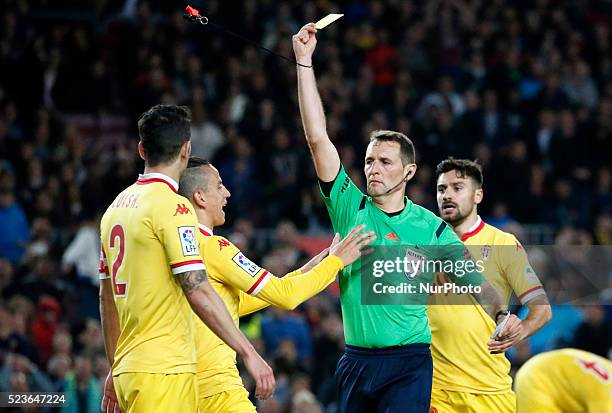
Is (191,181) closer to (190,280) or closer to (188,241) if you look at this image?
(188,241)

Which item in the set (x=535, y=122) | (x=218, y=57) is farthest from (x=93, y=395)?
(x=535, y=122)

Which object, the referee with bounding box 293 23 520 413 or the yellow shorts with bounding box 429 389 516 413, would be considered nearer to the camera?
the referee with bounding box 293 23 520 413


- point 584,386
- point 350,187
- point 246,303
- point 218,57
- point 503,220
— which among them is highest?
point 218,57

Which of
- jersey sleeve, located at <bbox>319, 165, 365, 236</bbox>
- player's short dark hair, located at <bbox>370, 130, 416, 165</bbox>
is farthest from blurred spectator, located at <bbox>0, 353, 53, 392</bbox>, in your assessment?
player's short dark hair, located at <bbox>370, 130, 416, 165</bbox>

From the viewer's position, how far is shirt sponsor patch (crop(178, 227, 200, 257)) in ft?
18.9

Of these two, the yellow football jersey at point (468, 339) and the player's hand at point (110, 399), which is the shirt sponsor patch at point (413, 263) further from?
the player's hand at point (110, 399)

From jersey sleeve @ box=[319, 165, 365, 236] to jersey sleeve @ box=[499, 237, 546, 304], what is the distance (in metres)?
1.36

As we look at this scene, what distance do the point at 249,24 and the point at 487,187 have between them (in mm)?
4608

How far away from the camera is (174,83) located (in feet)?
53.0

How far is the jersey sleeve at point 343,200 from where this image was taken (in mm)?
7016

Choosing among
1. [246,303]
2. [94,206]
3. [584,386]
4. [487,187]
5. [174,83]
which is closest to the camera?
[246,303]

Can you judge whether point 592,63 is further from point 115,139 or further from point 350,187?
point 350,187

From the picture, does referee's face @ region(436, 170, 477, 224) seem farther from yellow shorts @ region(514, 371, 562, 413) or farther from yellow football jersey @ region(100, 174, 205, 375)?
yellow football jersey @ region(100, 174, 205, 375)

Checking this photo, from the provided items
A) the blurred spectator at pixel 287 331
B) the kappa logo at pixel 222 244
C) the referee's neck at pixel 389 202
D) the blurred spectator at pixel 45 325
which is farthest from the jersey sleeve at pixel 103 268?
the blurred spectator at pixel 287 331
